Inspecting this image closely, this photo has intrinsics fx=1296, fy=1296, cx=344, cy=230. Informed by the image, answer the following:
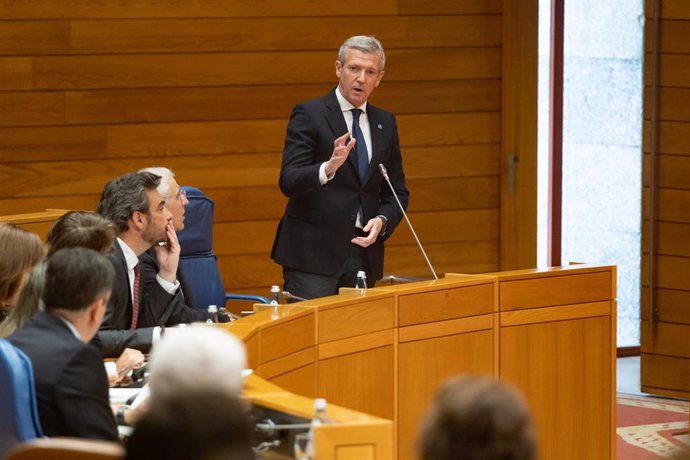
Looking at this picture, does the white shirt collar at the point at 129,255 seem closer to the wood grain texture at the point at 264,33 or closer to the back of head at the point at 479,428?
the wood grain texture at the point at 264,33

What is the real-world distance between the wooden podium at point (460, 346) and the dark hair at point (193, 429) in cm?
183

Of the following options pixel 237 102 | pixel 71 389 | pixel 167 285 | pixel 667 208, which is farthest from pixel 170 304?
pixel 667 208

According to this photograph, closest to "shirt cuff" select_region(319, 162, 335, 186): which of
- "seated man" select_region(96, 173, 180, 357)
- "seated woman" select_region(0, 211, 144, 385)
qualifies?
"seated man" select_region(96, 173, 180, 357)

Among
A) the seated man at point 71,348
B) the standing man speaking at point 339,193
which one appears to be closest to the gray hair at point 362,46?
the standing man speaking at point 339,193

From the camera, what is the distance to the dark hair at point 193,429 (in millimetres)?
1644

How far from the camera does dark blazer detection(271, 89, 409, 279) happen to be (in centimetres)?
470

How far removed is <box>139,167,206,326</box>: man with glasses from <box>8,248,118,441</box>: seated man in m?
1.39

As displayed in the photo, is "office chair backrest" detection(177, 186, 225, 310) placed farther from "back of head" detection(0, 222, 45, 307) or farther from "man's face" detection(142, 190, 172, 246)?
"back of head" detection(0, 222, 45, 307)

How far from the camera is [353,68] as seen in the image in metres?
4.68

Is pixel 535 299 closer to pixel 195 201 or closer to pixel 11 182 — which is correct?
pixel 195 201

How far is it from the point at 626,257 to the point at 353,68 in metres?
2.87

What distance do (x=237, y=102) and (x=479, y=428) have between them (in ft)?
15.2

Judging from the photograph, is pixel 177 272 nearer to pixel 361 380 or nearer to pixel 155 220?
pixel 155 220

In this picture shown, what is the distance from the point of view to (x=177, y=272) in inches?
177
